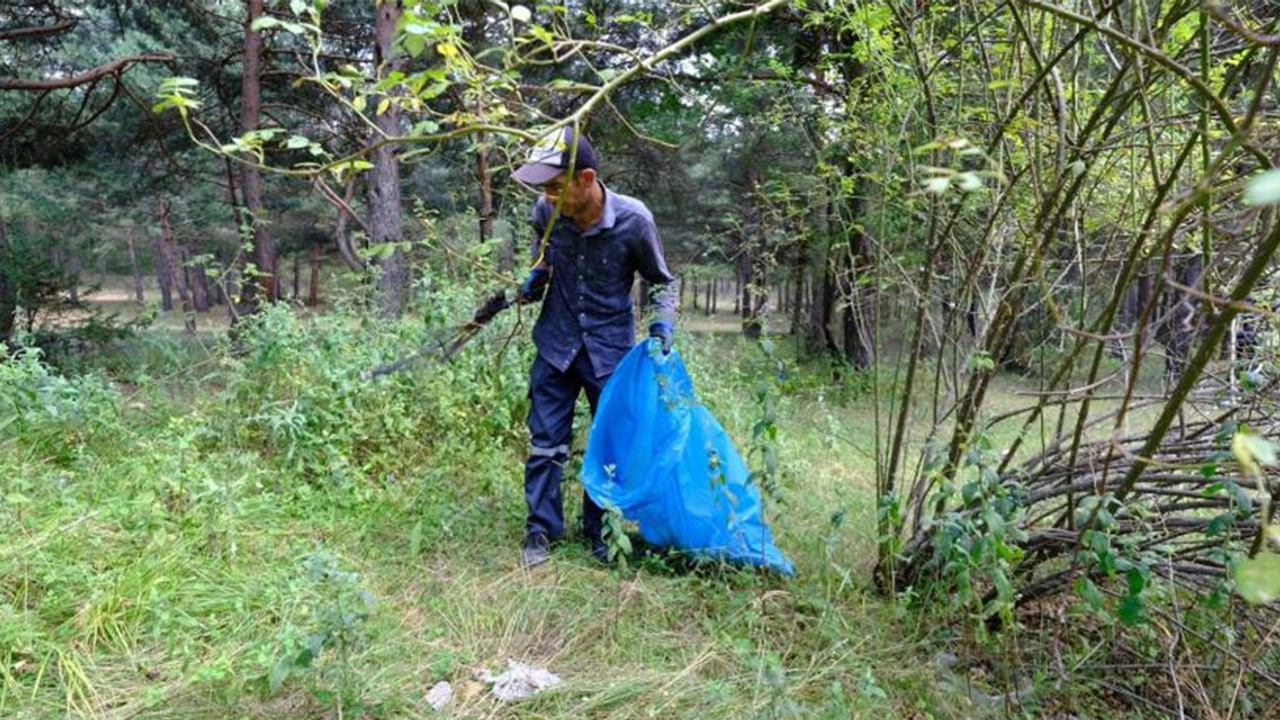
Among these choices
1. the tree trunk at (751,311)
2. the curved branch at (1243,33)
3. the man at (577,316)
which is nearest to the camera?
the curved branch at (1243,33)

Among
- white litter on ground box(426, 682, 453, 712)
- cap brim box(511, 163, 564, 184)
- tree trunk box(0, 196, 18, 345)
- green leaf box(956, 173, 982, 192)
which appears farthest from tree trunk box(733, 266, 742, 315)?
green leaf box(956, 173, 982, 192)

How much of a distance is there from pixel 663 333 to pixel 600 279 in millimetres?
358

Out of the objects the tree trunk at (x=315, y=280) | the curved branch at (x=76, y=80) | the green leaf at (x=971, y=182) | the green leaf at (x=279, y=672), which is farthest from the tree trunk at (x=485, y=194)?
the tree trunk at (x=315, y=280)

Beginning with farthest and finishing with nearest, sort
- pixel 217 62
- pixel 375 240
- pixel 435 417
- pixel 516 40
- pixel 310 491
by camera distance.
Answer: pixel 217 62, pixel 375 240, pixel 435 417, pixel 310 491, pixel 516 40

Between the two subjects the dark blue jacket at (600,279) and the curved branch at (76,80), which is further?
the curved branch at (76,80)

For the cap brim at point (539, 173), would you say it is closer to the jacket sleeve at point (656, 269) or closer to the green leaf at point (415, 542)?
the jacket sleeve at point (656, 269)

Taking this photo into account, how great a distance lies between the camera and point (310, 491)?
338 centimetres

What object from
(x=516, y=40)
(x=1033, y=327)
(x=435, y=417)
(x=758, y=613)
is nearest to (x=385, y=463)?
(x=435, y=417)

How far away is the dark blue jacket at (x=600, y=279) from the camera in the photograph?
2965mm

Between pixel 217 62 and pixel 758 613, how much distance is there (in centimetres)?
990

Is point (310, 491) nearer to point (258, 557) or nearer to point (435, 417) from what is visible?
point (258, 557)

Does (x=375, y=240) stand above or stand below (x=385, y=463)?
above

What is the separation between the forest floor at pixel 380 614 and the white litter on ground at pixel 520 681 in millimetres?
36

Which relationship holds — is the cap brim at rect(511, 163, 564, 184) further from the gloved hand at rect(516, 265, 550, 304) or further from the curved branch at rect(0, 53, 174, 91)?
the curved branch at rect(0, 53, 174, 91)
